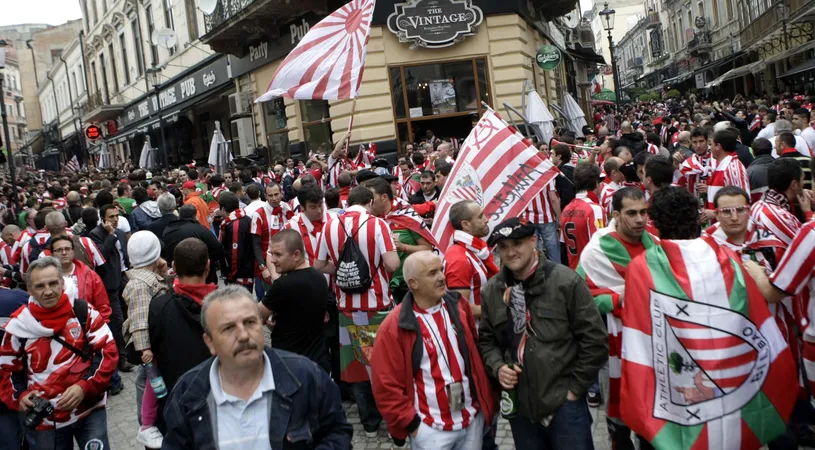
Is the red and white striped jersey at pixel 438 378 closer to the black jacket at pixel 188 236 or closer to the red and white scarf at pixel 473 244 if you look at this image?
the red and white scarf at pixel 473 244

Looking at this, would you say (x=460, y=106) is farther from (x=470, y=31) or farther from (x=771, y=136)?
(x=771, y=136)

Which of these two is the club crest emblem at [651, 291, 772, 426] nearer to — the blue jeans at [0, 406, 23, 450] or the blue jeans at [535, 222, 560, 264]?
the blue jeans at [0, 406, 23, 450]

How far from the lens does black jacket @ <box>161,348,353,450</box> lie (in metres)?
2.77

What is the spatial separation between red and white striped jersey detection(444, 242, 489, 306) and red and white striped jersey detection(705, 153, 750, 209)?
3.16 metres

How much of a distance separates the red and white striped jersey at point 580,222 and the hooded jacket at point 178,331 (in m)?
3.36

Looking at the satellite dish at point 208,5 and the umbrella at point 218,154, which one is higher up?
the satellite dish at point 208,5

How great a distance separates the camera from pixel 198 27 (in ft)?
86.8

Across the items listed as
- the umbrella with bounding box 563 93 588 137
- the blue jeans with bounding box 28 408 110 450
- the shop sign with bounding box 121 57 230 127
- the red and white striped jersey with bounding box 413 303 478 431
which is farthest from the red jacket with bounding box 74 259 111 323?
the shop sign with bounding box 121 57 230 127

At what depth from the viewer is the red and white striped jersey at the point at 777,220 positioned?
4633 millimetres

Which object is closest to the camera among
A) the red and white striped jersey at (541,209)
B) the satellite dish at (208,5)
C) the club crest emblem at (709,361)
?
the club crest emblem at (709,361)

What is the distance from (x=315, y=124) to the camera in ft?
62.0

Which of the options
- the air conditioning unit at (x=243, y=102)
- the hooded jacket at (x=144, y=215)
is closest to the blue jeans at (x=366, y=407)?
the hooded jacket at (x=144, y=215)

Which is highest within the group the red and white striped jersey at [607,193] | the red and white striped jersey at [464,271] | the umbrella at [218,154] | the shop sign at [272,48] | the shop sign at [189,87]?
the shop sign at [189,87]

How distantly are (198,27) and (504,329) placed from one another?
25.0 m
